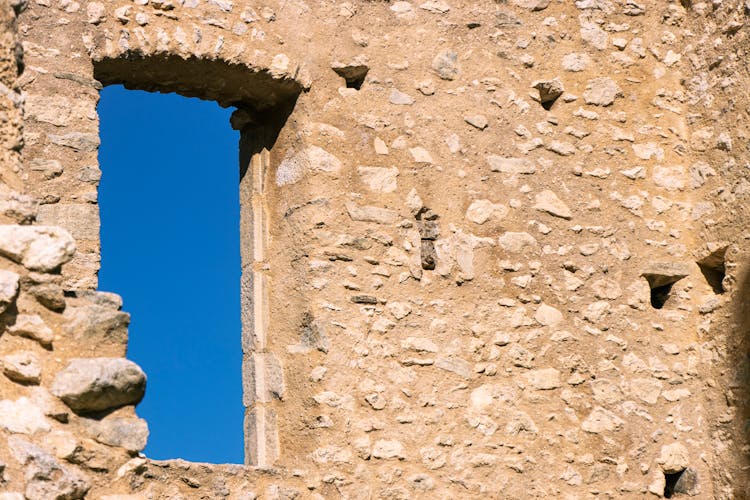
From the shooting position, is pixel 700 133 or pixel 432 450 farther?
pixel 700 133

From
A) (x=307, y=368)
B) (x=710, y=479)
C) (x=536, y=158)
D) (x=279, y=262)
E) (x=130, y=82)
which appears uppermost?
(x=130, y=82)

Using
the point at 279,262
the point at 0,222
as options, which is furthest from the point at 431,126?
the point at 0,222

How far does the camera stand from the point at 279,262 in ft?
18.6

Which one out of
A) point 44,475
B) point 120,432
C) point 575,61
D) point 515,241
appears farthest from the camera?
point 575,61

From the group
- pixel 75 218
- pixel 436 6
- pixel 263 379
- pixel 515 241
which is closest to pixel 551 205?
pixel 515 241

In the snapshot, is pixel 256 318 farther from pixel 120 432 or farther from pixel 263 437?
pixel 120 432

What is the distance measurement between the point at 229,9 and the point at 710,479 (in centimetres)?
321

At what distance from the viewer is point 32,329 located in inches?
121

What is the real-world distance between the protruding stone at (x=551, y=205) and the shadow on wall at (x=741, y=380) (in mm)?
902

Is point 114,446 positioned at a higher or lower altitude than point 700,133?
lower

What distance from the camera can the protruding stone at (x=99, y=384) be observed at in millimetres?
3092

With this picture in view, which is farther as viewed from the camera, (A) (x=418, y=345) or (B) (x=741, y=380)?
(B) (x=741, y=380)

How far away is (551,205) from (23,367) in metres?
3.49

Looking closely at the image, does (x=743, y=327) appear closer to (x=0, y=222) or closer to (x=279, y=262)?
(x=279, y=262)
